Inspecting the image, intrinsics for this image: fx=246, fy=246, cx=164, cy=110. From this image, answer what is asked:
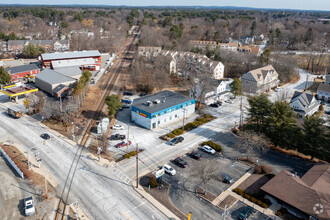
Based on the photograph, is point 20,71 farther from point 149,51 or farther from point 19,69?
point 149,51

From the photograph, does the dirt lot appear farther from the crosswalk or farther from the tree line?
the tree line

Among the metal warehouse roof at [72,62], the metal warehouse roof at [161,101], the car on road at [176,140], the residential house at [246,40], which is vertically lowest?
the car on road at [176,140]

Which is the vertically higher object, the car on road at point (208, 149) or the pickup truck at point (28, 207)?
the car on road at point (208, 149)

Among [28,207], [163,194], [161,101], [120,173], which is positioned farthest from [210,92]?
[28,207]

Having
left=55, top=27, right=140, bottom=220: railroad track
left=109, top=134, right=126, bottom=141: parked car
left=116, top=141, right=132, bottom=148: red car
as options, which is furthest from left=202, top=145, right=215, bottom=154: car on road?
left=55, top=27, right=140, bottom=220: railroad track

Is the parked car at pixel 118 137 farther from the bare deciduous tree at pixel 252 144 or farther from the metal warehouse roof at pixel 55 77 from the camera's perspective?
the metal warehouse roof at pixel 55 77

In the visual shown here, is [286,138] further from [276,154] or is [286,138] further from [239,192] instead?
[239,192]

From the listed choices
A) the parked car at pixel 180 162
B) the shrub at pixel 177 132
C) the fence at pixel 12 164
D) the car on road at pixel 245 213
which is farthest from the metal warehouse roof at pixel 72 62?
the car on road at pixel 245 213
